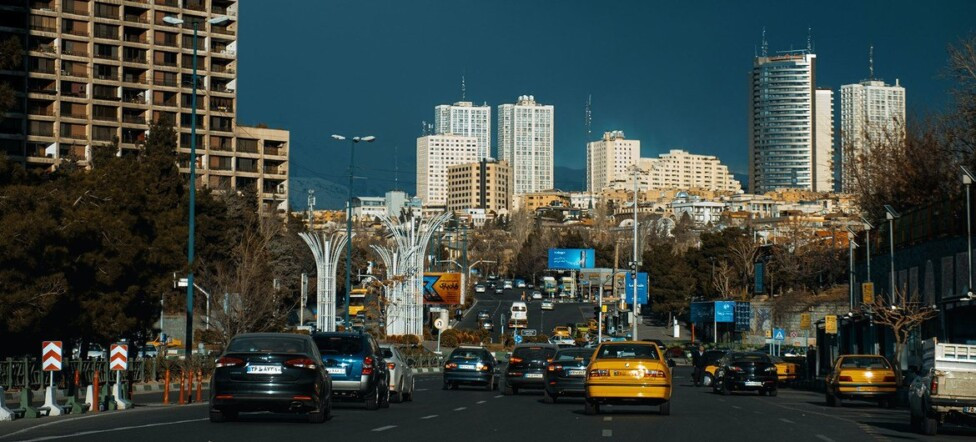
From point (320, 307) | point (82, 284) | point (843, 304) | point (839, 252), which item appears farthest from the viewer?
point (839, 252)

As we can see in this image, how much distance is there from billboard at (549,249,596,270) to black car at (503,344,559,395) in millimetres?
115818

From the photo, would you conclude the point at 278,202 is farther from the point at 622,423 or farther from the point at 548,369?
the point at 622,423

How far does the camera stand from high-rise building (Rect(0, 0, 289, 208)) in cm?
12050

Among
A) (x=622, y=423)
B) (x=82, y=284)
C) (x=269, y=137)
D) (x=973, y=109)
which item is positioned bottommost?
(x=622, y=423)

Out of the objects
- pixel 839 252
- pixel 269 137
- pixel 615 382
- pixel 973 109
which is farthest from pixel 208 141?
pixel 615 382

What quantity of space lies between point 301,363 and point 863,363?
20.6 m

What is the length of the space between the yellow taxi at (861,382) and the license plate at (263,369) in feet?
65.3

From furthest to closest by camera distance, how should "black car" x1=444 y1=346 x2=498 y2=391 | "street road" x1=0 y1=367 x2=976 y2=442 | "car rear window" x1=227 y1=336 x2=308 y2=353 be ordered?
1. "black car" x1=444 y1=346 x2=498 y2=391
2. "car rear window" x1=227 y1=336 x2=308 y2=353
3. "street road" x1=0 y1=367 x2=976 y2=442

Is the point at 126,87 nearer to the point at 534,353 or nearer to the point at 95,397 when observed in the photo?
the point at 534,353

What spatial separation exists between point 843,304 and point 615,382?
7843 cm

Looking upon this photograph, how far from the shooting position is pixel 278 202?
454ft

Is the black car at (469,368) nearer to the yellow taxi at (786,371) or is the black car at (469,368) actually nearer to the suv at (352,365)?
the suv at (352,365)

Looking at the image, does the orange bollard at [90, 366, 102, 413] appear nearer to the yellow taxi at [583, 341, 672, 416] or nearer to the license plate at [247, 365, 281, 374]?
the license plate at [247, 365, 281, 374]

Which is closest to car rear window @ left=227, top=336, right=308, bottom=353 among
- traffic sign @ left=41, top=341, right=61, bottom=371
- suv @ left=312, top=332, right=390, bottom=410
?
suv @ left=312, top=332, right=390, bottom=410
